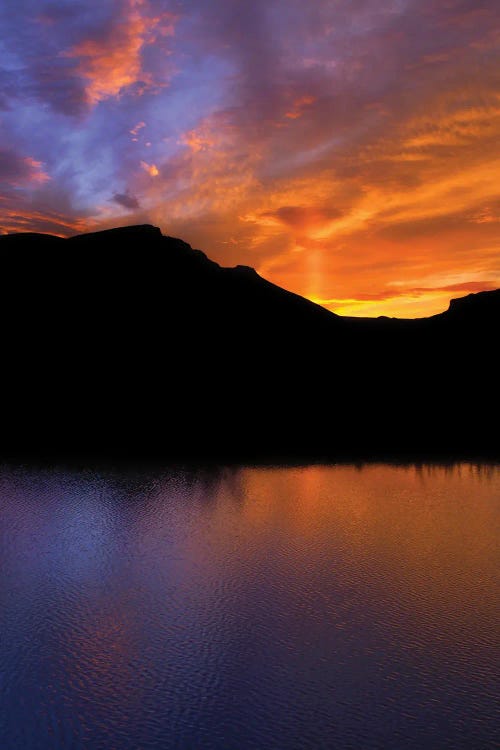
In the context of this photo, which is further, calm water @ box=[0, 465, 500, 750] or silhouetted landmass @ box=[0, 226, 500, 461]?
silhouetted landmass @ box=[0, 226, 500, 461]

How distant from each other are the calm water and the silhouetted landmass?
4403 cm

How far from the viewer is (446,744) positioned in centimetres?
1292

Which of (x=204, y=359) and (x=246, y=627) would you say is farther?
(x=204, y=359)

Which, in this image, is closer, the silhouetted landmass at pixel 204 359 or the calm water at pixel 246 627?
the calm water at pixel 246 627

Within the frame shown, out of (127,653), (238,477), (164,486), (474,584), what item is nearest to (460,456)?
(238,477)

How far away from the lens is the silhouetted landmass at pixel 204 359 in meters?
90.5

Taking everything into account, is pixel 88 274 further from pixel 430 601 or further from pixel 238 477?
pixel 430 601

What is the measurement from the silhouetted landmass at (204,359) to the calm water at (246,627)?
144 feet

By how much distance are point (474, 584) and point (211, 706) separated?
12.7 meters

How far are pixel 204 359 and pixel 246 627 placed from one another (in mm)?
91458

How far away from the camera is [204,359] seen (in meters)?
110

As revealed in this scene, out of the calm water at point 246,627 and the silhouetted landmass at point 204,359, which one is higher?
the silhouetted landmass at point 204,359

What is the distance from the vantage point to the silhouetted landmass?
90500 millimetres

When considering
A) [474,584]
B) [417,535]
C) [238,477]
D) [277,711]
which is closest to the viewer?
[277,711]
